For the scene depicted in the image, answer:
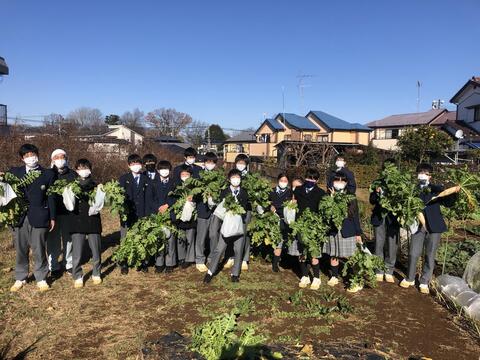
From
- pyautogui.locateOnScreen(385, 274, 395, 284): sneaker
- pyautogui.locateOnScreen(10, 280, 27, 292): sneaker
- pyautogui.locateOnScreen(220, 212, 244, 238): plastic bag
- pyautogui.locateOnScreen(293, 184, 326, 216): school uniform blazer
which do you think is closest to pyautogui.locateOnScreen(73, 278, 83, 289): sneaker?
pyautogui.locateOnScreen(10, 280, 27, 292): sneaker

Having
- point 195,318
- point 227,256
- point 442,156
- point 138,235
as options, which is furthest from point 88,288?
point 442,156

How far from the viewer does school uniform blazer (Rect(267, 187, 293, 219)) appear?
22.3 feet

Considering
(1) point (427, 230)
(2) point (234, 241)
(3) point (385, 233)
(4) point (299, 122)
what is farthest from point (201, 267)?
(4) point (299, 122)

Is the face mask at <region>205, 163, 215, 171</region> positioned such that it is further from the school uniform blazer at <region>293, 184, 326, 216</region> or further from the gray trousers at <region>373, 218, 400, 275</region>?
the gray trousers at <region>373, 218, 400, 275</region>

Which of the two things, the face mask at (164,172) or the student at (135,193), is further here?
the face mask at (164,172)

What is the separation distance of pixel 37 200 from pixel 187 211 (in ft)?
7.72

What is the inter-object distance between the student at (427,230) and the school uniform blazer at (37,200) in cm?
586

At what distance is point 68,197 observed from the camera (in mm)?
5660

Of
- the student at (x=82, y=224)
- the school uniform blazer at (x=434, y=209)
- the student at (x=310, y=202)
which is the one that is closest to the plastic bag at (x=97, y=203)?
the student at (x=82, y=224)

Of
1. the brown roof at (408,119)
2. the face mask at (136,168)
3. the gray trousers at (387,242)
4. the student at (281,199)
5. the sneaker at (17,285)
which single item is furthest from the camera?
the brown roof at (408,119)

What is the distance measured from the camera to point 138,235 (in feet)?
20.3

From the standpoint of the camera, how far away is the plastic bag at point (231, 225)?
607cm

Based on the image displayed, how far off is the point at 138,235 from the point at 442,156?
28546mm

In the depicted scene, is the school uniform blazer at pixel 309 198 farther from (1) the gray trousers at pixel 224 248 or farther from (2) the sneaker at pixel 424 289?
(2) the sneaker at pixel 424 289
